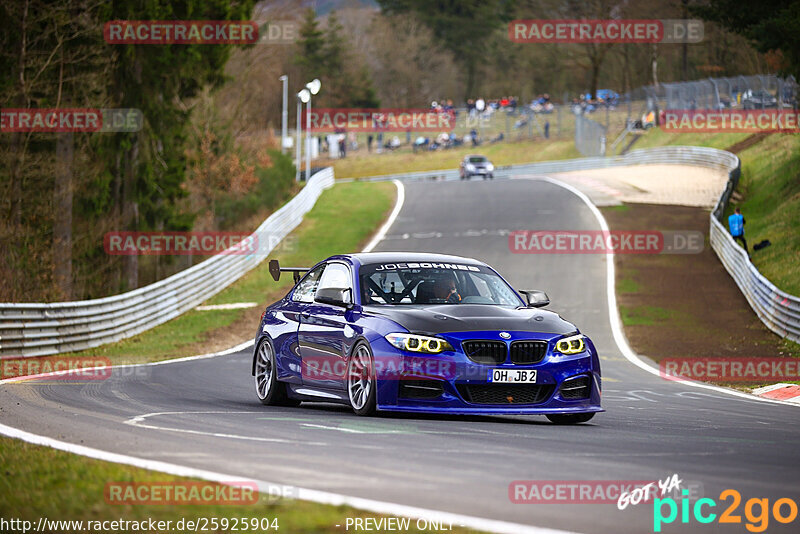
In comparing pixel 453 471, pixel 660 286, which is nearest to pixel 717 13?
pixel 660 286

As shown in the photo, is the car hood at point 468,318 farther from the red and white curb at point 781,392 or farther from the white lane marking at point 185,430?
the red and white curb at point 781,392

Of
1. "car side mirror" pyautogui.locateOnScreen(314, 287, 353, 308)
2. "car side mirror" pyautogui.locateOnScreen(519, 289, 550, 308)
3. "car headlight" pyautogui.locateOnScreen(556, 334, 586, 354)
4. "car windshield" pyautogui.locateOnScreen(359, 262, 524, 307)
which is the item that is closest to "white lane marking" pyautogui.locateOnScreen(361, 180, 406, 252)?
"car windshield" pyautogui.locateOnScreen(359, 262, 524, 307)

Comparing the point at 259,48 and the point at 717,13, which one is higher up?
the point at 259,48

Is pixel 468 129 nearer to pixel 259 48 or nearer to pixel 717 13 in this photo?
pixel 259 48

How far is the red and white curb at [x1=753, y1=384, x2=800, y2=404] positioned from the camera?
1557cm

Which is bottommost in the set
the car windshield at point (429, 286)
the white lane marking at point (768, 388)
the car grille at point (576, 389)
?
the white lane marking at point (768, 388)

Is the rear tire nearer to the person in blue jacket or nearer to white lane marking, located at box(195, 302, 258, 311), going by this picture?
white lane marking, located at box(195, 302, 258, 311)

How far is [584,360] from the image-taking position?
35.6ft

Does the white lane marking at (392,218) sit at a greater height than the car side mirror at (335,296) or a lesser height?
greater

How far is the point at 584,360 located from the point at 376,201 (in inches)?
1843

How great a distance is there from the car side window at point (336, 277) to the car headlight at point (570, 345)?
223cm

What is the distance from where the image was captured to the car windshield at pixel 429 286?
37.9ft

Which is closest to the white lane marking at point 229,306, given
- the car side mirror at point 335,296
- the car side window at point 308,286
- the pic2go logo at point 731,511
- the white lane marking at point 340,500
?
the car side window at point 308,286

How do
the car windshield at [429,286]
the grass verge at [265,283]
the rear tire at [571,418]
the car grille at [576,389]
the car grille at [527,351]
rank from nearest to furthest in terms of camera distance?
1. the car grille at [527,351]
2. the car grille at [576,389]
3. the rear tire at [571,418]
4. the car windshield at [429,286]
5. the grass verge at [265,283]
